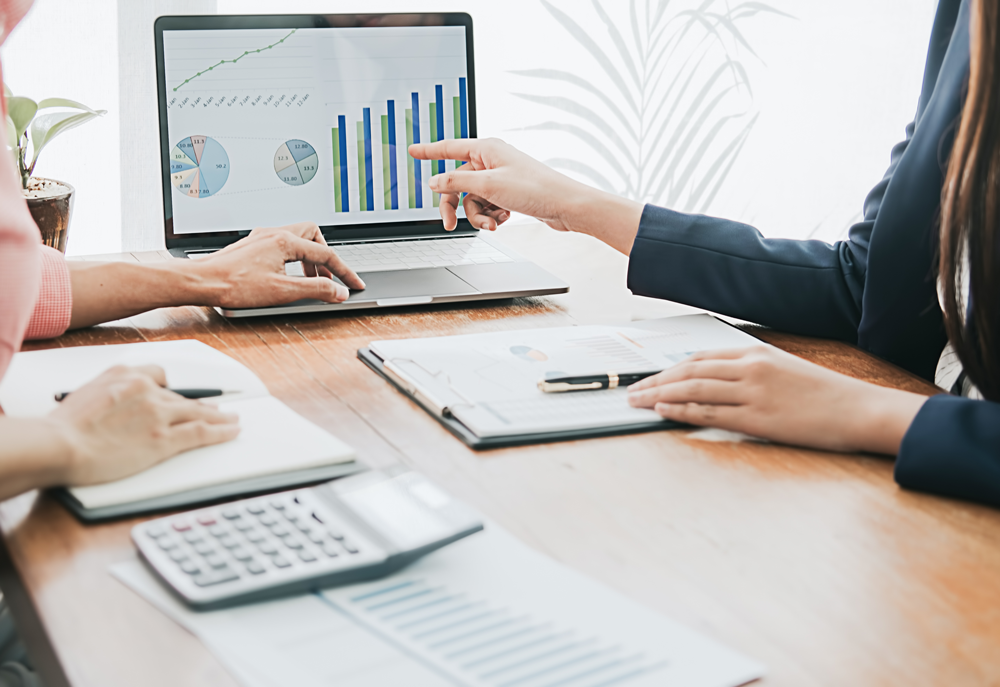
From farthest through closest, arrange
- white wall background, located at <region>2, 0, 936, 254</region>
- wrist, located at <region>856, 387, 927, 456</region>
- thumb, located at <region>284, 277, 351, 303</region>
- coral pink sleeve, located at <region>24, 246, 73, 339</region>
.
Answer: white wall background, located at <region>2, 0, 936, 254</region>
thumb, located at <region>284, 277, 351, 303</region>
coral pink sleeve, located at <region>24, 246, 73, 339</region>
wrist, located at <region>856, 387, 927, 456</region>

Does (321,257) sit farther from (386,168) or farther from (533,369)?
(533,369)

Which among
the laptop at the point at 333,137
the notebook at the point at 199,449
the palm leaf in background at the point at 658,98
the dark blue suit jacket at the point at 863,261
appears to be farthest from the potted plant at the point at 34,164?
the palm leaf in background at the point at 658,98

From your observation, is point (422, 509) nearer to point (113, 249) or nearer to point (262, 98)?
point (262, 98)

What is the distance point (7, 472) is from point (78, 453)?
0.04 metres

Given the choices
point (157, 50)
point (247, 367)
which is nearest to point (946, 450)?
point (247, 367)

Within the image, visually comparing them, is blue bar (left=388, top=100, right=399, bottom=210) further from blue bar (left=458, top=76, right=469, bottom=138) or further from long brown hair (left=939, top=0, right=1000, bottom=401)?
long brown hair (left=939, top=0, right=1000, bottom=401)

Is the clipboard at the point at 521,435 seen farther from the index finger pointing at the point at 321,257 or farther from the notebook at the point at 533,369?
the index finger pointing at the point at 321,257

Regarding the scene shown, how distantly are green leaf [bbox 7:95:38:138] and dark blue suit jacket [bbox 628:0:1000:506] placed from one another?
2.83 feet

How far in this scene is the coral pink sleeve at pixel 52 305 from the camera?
1.00m

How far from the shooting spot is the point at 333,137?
1292 millimetres

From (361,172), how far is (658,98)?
140 cm

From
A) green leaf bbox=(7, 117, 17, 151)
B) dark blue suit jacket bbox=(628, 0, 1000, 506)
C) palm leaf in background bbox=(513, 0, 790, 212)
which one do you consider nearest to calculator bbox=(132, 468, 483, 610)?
dark blue suit jacket bbox=(628, 0, 1000, 506)

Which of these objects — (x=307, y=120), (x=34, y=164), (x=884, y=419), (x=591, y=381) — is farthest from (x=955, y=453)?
(x=34, y=164)

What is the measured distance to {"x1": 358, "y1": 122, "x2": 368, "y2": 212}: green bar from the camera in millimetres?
1304
